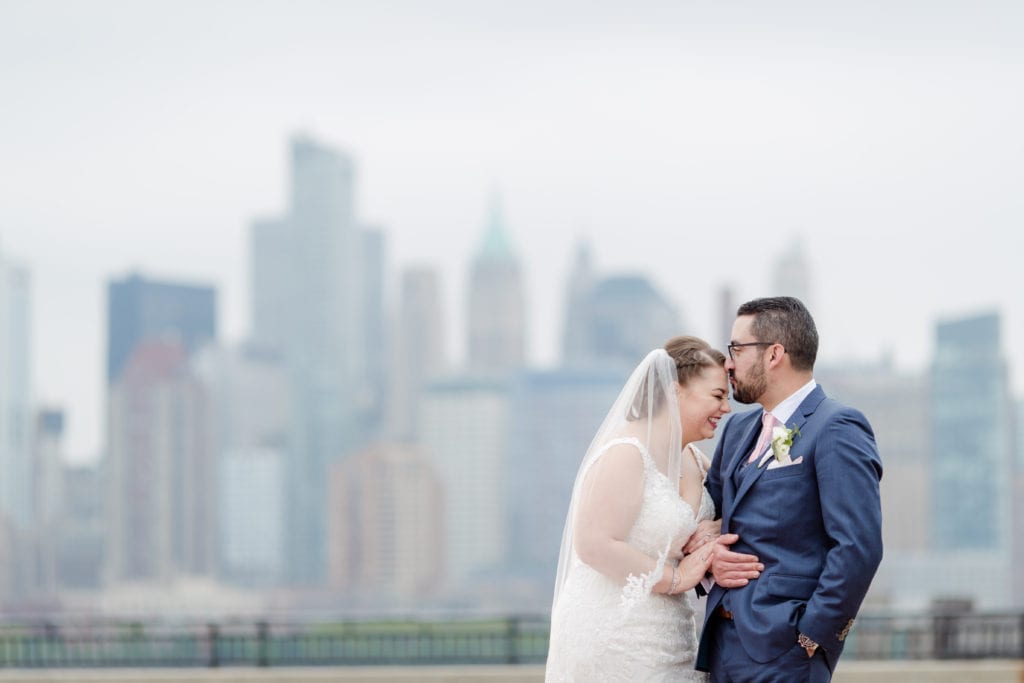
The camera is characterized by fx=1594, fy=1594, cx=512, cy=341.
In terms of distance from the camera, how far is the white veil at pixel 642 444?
4336 millimetres

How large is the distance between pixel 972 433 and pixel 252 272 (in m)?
90.1

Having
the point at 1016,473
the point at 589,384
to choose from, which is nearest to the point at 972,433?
the point at 1016,473

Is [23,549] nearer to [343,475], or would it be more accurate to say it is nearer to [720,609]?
[343,475]

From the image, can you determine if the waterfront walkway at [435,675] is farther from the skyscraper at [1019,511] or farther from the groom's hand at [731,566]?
the skyscraper at [1019,511]

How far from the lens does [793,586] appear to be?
402 cm

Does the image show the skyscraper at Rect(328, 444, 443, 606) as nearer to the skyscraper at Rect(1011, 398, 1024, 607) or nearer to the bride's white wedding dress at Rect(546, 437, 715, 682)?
the skyscraper at Rect(1011, 398, 1024, 607)

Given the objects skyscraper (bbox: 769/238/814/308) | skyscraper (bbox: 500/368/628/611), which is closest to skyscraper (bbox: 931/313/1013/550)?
skyscraper (bbox: 769/238/814/308)

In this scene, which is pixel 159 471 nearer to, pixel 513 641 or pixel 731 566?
pixel 513 641

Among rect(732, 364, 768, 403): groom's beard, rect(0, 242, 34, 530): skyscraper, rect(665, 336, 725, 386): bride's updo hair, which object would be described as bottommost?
rect(0, 242, 34, 530): skyscraper

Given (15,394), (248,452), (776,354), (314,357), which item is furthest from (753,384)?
(314,357)

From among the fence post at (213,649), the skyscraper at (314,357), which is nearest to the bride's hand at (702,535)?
the fence post at (213,649)

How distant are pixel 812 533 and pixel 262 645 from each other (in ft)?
20.4

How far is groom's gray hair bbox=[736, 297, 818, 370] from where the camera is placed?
13.4 ft

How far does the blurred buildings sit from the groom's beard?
13615cm
